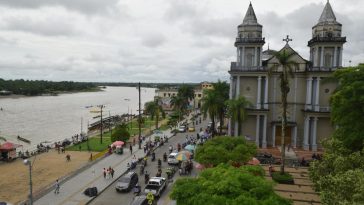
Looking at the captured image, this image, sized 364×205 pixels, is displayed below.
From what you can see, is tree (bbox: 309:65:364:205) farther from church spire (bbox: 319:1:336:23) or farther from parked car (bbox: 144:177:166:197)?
church spire (bbox: 319:1:336:23)

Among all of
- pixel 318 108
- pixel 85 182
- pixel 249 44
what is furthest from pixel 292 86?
pixel 85 182

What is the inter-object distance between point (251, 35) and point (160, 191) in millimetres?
24522

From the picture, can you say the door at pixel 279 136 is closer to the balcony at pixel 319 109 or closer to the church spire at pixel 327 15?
the balcony at pixel 319 109

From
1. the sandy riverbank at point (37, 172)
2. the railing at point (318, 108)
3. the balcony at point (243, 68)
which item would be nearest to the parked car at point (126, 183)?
the sandy riverbank at point (37, 172)

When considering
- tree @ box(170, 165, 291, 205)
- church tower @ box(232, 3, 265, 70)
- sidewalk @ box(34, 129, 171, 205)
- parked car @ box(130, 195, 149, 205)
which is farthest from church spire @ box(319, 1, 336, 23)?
tree @ box(170, 165, 291, 205)

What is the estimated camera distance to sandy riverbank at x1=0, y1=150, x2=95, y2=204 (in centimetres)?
2866

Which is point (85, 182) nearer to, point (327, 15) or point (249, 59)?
point (249, 59)

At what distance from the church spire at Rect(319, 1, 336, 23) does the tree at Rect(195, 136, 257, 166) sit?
2220 cm

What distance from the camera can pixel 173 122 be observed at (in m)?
67.3

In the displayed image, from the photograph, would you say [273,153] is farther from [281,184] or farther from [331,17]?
[331,17]

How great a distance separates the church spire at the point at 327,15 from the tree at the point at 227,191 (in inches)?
1272

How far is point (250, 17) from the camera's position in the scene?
43.6m

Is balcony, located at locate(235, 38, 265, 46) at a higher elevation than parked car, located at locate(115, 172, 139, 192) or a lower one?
higher

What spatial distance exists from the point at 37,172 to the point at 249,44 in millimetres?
27592
